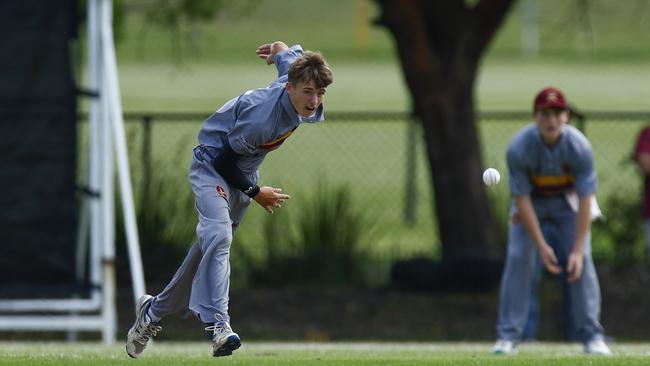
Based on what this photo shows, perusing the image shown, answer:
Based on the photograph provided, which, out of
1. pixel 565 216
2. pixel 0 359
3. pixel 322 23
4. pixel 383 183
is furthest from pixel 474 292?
pixel 322 23

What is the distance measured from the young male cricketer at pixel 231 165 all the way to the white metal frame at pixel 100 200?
13.8ft

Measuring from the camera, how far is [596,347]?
10.9 meters

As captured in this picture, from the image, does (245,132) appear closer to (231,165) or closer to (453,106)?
(231,165)

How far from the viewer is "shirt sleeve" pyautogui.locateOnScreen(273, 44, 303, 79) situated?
8773 millimetres

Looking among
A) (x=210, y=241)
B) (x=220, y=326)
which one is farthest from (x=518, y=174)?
A: (x=220, y=326)

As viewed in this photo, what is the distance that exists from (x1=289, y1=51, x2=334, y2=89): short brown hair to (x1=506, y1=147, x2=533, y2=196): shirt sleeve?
2997 millimetres

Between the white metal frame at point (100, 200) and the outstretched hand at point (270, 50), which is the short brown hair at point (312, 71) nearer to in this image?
the outstretched hand at point (270, 50)

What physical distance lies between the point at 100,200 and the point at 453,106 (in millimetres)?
4500

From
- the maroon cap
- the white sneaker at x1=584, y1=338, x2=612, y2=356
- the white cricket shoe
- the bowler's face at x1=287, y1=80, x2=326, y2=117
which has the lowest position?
the white sneaker at x1=584, y1=338, x2=612, y2=356

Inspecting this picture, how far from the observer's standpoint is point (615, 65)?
52719mm

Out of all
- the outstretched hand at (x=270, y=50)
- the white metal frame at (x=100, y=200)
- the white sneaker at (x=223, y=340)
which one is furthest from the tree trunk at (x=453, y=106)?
the white sneaker at (x=223, y=340)

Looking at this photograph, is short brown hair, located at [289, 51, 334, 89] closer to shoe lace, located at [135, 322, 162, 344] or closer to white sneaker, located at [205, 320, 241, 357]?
white sneaker, located at [205, 320, 241, 357]

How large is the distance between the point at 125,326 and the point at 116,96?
291cm

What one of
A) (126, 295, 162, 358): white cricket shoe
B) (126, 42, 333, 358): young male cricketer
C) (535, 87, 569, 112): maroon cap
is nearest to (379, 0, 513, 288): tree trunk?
(535, 87, 569, 112): maroon cap
